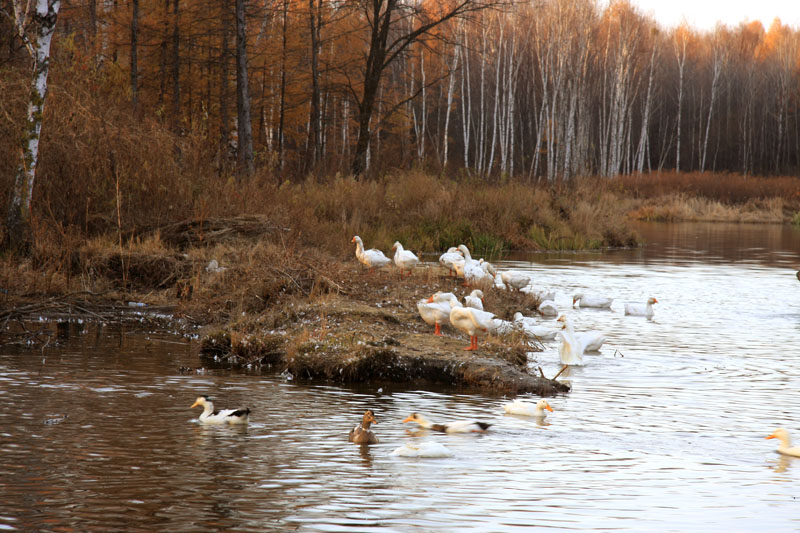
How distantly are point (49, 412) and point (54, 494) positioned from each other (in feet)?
8.03

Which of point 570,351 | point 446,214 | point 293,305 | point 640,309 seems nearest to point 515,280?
point 640,309

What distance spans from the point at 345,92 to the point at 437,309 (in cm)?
2159

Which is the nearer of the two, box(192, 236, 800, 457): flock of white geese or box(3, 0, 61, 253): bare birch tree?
box(192, 236, 800, 457): flock of white geese

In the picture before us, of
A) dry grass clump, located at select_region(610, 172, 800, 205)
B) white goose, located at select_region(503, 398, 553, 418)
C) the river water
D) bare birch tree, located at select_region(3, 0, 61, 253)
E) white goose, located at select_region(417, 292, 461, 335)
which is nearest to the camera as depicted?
the river water

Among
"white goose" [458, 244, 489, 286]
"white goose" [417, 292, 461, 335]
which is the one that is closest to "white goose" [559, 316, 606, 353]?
"white goose" [417, 292, 461, 335]

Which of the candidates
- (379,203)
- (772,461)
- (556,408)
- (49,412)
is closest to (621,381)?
(556,408)

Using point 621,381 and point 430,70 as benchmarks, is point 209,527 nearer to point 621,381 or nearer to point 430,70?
point 621,381

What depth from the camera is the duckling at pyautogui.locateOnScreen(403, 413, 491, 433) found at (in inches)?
318

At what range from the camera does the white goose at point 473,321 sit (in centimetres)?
1094

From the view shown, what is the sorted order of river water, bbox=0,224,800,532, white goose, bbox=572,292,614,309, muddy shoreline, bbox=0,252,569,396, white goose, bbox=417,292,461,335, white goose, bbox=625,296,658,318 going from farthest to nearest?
white goose, bbox=572,292,614,309 → white goose, bbox=625,296,658,318 → white goose, bbox=417,292,461,335 → muddy shoreline, bbox=0,252,569,396 → river water, bbox=0,224,800,532

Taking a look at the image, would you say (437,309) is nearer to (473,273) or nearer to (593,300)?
(473,273)

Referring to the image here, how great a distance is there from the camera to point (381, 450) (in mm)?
7535

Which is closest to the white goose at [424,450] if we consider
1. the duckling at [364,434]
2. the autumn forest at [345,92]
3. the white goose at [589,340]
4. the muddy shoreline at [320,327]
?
the duckling at [364,434]

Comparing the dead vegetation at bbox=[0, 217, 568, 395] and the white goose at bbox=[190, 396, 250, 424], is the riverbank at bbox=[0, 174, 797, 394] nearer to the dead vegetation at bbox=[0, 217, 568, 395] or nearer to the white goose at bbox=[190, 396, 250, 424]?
the dead vegetation at bbox=[0, 217, 568, 395]
